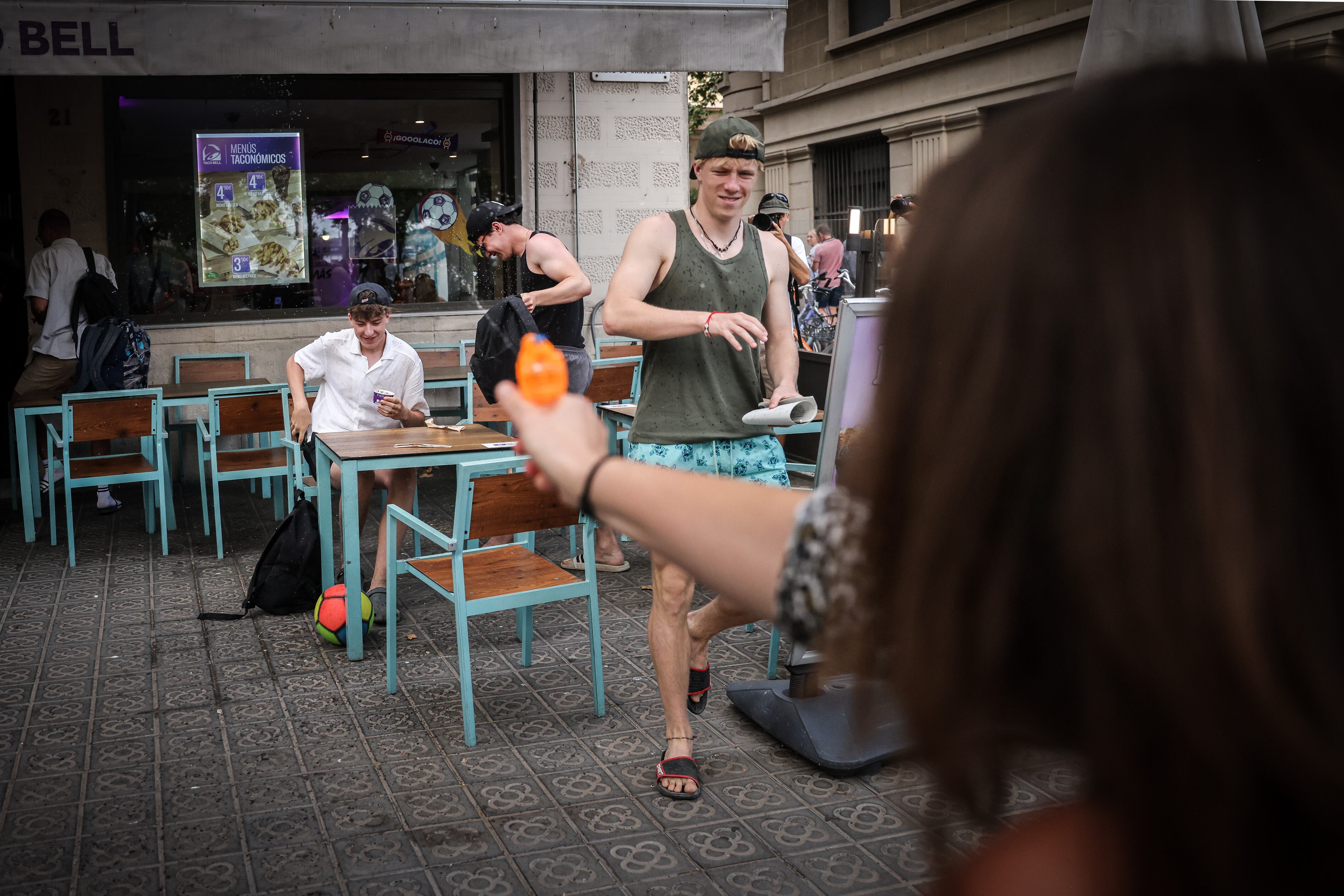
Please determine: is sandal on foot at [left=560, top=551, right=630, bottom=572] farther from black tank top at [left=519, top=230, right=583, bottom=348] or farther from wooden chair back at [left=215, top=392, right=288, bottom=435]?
wooden chair back at [left=215, top=392, right=288, bottom=435]

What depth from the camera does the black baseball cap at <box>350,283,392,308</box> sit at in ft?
18.2

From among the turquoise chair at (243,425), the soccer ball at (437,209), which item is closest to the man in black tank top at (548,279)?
the turquoise chair at (243,425)

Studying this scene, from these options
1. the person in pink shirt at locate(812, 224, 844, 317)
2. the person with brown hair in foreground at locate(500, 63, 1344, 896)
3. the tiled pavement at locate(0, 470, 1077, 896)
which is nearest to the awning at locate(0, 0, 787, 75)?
the tiled pavement at locate(0, 470, 1077, 896)

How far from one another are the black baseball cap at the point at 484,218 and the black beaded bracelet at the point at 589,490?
4913 millimetres

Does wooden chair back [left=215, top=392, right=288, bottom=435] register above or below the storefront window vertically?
below

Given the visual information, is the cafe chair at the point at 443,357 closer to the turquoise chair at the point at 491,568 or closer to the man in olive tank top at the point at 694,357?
the turquoise chair at the point at 491,568

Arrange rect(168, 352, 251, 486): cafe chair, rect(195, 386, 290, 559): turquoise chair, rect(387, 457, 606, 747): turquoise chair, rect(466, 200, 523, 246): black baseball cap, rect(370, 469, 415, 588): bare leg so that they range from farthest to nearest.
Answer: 1. rect(168, 352, 251, 486): cafe chair
2. rect(195, 386, 290, 559): turquoise chair
3. rect(466, 200, 523, 246): black baseball cap
4. rect(370, 469, 415, 588): bare leg
5. rect(387, 457, 606, 747): turquoise chair

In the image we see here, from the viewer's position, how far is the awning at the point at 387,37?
6.01 m

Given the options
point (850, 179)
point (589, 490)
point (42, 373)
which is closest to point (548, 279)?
point (42, 373)

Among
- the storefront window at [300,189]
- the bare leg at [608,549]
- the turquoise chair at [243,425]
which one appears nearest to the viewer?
the bare leg at [608,549]

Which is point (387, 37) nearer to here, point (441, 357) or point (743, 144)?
point (441, 357)

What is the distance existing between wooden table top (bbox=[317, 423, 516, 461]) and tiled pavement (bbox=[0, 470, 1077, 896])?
87 cm

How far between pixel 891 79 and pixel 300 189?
455 inches

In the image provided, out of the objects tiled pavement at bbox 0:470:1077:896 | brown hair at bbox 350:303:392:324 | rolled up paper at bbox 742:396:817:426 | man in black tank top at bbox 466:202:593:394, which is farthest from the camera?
man in black tank top at bbox 466:202:593:394
